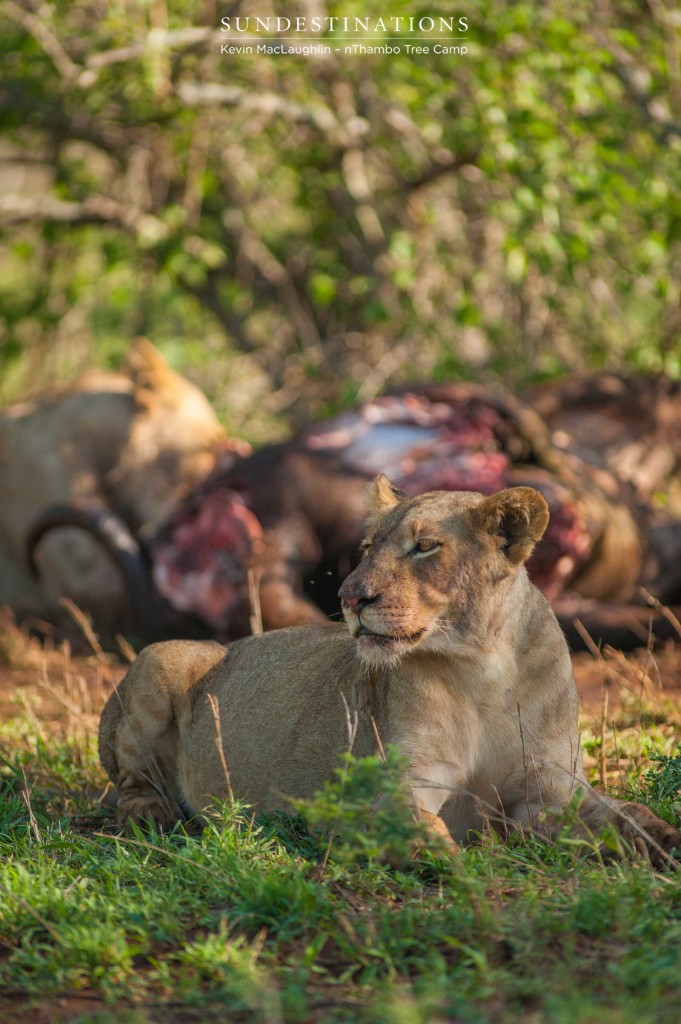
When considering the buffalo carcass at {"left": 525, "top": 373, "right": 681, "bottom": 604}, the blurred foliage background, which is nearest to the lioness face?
the buffalo carcass at {"left": 525, "top": 373, "right": 681, "bottom": 604}

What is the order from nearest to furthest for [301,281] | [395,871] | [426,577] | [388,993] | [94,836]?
[388,993] < [395,871] < [426,577] < [94,836] < [301,281]

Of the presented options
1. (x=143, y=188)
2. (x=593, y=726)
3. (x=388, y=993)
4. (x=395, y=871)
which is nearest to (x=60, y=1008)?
(x=388, y=993)

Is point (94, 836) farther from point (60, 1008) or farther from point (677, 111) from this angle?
point (677, 111)

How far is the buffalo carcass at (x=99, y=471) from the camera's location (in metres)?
6.50

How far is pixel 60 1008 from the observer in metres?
2.40

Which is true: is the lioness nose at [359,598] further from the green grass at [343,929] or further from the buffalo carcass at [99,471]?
the buffalo carcass at [99,471]

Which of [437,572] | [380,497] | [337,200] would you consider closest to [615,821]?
[437,572]

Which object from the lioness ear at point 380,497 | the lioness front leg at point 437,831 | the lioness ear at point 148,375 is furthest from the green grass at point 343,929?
the lioness ear at point 148,375

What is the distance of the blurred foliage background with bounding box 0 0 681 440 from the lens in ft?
24.0

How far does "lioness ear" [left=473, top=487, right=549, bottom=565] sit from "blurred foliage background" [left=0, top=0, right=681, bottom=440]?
13.8 ft

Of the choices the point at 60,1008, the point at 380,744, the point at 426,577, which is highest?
the point at 426,577

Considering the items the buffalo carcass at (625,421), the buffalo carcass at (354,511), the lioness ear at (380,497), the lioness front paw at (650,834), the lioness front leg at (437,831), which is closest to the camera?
the lioness front leg at (437,831)

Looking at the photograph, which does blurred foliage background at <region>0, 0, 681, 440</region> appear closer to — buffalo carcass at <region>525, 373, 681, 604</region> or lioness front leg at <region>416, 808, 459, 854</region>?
buffalo carcass at <region>525, 373, 681, 604</region>

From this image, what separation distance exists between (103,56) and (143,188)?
2.09m
